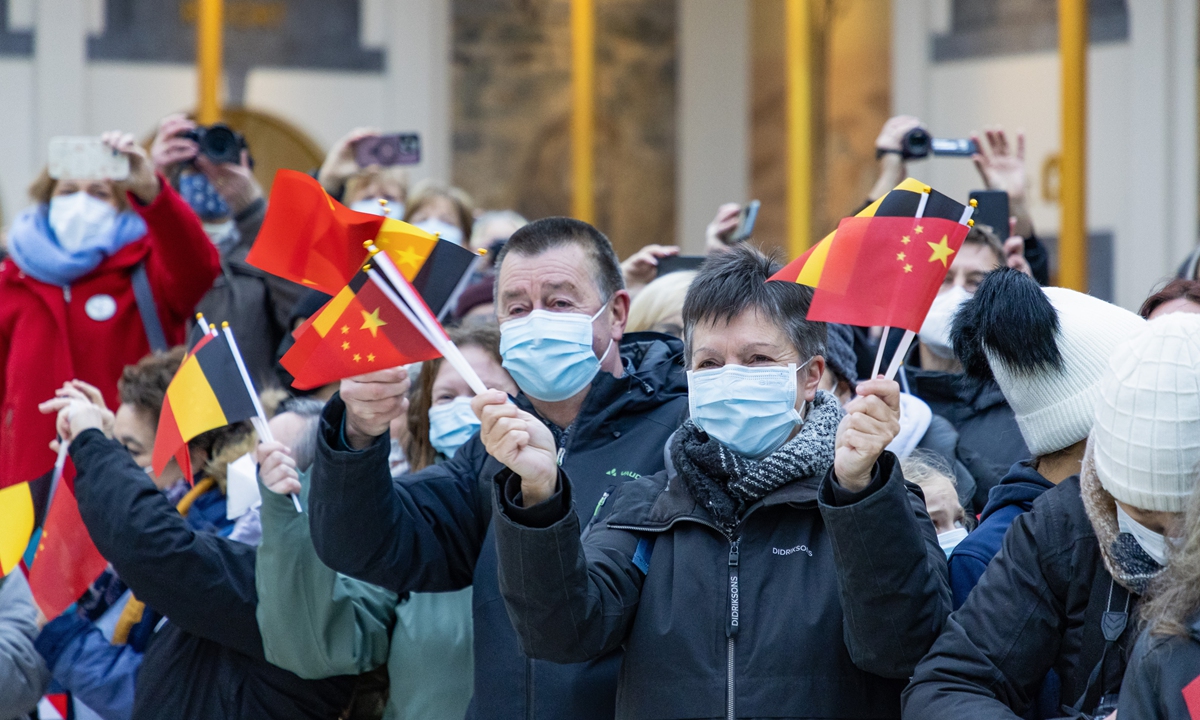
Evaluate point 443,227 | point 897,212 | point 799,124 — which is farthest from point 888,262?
point 799,124

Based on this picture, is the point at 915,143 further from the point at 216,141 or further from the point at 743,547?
the point at 743,547

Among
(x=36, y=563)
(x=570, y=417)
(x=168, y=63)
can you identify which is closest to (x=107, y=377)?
(x=36, y=563)

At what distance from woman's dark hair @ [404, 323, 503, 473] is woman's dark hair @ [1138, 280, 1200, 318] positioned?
5.26ft

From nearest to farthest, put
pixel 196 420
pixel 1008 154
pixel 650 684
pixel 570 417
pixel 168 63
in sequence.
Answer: pixel 650 684 < pixel 570 417 < pixel 196 420 < pixel 1008 154 < pixel 168 63

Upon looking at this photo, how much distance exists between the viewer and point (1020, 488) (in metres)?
2.57

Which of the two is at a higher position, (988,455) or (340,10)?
(340,10)

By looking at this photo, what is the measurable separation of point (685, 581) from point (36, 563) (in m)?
1.96

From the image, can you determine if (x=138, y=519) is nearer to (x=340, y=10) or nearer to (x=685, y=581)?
(x=685, y=581)

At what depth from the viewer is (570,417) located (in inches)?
130

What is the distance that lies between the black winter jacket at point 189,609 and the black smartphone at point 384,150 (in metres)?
2.22

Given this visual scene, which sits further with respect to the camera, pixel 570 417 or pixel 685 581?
pixel 570 417

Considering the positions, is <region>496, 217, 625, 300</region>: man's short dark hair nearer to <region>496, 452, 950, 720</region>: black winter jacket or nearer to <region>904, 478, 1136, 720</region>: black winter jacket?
<region>496, 452, 950, 720</region>: black winter jacket

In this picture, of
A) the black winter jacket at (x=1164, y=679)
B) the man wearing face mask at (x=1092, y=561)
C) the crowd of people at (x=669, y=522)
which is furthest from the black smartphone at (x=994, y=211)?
the black winter jacket at (x=1164, y=679)

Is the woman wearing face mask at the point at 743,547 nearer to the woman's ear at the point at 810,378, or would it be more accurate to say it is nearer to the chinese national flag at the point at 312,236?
the woman's ear at the point at 810,378
